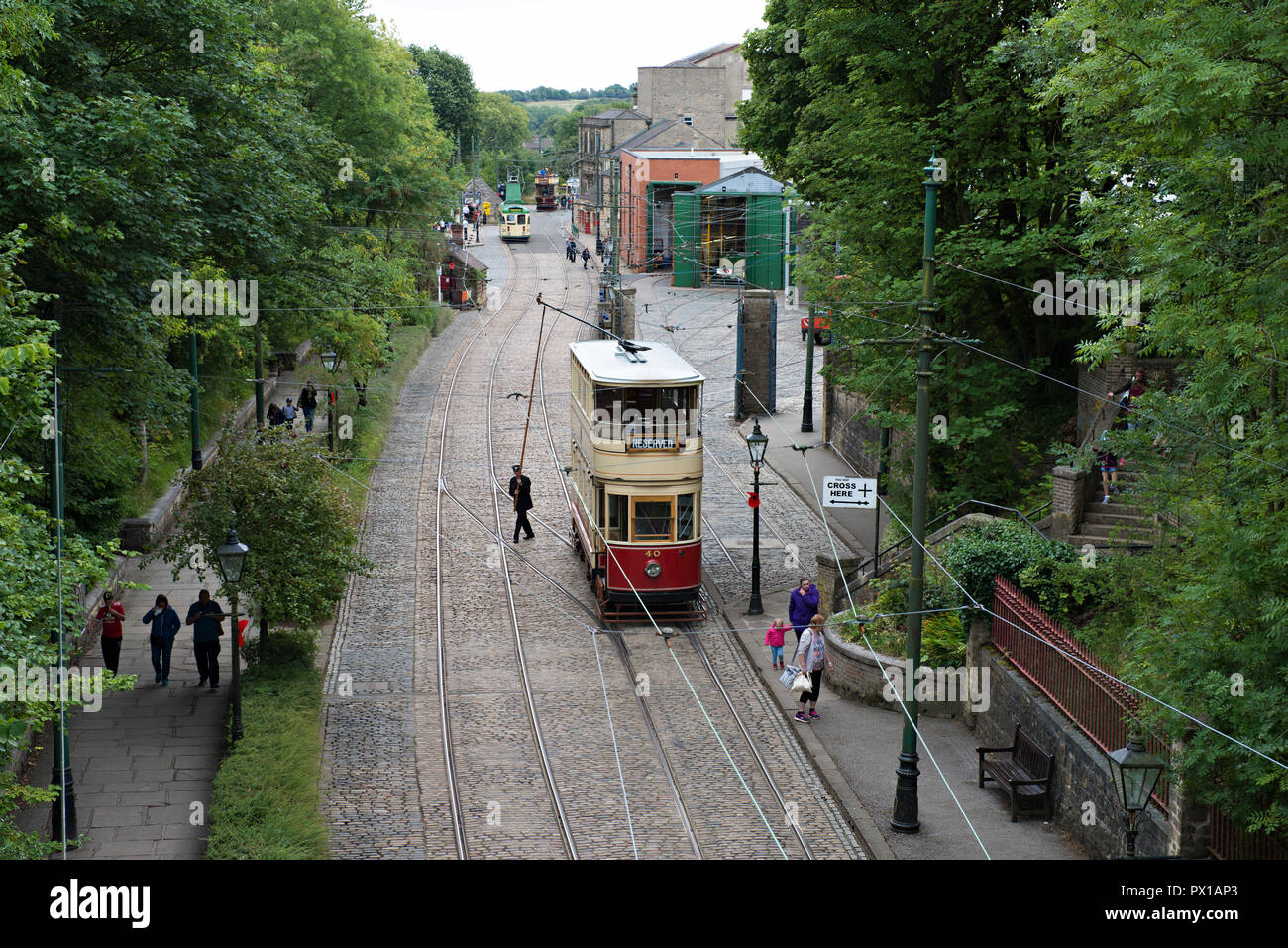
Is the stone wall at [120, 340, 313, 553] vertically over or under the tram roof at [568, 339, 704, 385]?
under

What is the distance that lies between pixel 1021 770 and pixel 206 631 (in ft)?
36.9

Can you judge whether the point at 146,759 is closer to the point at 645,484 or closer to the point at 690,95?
the point at 645,484

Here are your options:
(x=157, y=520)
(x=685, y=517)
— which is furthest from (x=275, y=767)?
(x=157, y=520)

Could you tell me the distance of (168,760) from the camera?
54.3ft

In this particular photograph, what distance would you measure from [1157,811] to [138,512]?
20.0m

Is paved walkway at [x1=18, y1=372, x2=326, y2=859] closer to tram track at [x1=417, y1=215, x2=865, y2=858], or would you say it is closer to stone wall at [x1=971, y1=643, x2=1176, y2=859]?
tram track at [x1=417, y1=215, x2=865, y2=858]

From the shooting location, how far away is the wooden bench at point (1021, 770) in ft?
50.6

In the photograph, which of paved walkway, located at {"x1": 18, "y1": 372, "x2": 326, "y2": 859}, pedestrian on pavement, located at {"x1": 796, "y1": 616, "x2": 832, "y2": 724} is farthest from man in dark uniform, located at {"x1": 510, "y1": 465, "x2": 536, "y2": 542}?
pedestrian on pavement, located at {"x1": 796, "y1": 616, "x2": 832, "y2": 724}

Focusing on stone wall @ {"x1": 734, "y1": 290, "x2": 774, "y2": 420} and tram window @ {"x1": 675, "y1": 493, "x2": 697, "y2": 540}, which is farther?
stone wall @ {"x1": 734, "y1": 290, "x2": 774, "y2": 420}

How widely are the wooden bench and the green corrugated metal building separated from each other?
43271mm

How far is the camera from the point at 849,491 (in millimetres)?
20672

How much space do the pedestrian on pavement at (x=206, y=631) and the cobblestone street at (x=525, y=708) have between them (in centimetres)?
177

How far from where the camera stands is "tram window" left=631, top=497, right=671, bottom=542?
73.2 ft
